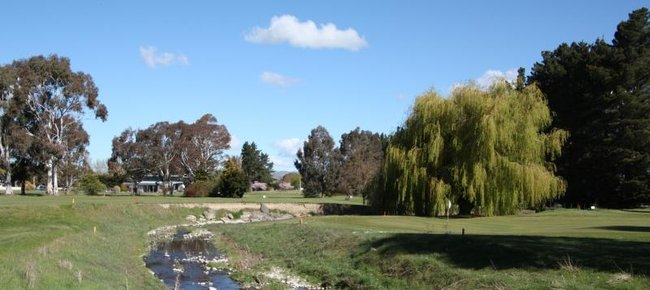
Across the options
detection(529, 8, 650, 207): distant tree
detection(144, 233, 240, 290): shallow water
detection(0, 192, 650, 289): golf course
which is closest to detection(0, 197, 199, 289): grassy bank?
detection(0, 192, 650, 289): golf course

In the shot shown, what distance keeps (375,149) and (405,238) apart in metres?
114

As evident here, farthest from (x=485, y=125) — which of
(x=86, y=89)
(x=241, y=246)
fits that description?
(x=86, y=89)

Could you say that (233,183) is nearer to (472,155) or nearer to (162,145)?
(162,145)

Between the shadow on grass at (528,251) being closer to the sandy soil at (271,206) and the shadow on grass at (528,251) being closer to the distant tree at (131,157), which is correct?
the sandy soil at (271,206)

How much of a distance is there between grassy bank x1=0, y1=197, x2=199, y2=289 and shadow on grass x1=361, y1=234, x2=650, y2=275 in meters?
9.90

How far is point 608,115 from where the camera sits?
64688 mm

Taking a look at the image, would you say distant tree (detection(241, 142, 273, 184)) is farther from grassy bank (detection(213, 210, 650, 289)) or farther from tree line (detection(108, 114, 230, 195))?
grassy bank (detection(213, 210, 650, 289))

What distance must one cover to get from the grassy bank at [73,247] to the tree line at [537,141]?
850 inches

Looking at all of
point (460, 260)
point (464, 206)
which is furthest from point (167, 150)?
point (460, 260)

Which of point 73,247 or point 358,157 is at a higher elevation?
point 358,157

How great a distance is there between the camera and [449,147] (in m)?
49.7

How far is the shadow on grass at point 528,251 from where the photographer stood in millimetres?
17766

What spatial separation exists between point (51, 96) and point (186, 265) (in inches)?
2503

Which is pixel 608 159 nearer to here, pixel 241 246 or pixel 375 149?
pixel 241 246
